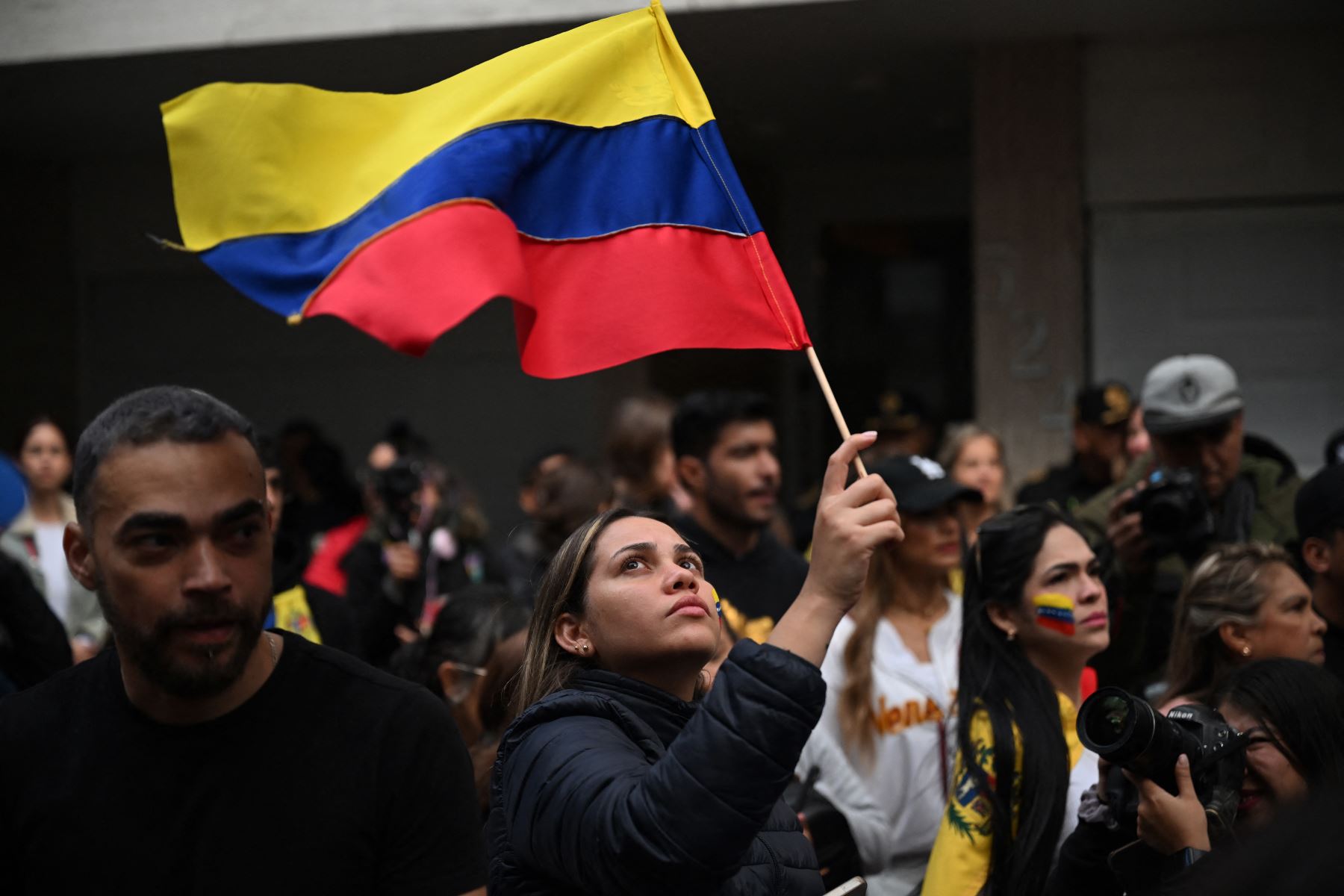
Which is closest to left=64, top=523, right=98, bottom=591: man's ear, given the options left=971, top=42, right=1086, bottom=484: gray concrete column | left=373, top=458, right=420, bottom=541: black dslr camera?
left=373, top=458, right=420, bottom=541: black dslr camera

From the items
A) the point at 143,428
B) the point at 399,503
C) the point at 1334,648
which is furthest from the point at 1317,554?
the point at 399,503

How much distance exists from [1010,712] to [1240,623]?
0.73 metres

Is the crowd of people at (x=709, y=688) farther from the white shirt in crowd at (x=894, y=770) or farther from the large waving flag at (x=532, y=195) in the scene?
the large waving flag at (x=532, y=195)

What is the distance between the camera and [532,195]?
3182mm

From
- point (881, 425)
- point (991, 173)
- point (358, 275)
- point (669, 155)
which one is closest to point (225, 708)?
point (358, 275)

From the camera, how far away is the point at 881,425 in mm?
8398

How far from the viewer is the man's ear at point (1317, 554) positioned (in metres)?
4.15

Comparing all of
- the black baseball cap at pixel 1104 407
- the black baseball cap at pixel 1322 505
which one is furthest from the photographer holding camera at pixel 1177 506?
the black baseball cap at pixel 1104 407

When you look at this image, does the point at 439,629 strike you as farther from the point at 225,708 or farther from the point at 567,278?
the point at 225,708

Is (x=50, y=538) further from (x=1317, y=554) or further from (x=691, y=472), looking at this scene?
(x=1317, y=554)

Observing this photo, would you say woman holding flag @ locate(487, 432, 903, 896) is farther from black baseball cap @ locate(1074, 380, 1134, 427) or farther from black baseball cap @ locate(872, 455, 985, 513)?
black baseball cap @ locate(1074, 380, 1134, 427)

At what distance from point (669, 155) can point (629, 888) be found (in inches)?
65.3

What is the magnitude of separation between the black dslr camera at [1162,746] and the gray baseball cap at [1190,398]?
213 cm

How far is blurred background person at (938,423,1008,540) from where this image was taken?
690 cm
